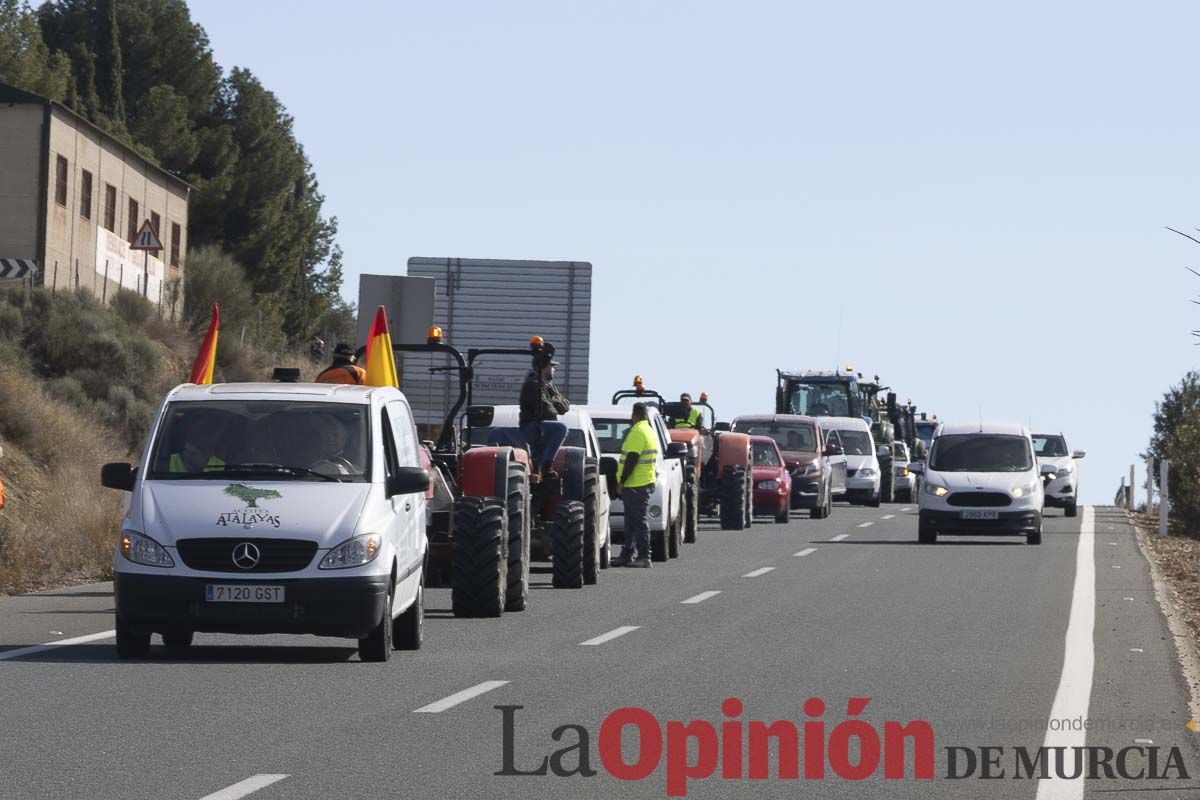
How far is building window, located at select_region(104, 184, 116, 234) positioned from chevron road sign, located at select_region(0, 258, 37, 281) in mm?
9762

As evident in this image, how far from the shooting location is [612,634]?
666 inches

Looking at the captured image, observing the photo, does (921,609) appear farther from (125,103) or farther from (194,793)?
(125,103)

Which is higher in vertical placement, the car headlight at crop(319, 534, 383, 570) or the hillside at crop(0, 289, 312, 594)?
the hillside at crop(0, 289, 312, 594)

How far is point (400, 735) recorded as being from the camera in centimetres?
1108

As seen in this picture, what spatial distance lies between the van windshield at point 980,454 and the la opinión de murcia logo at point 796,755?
935 inches

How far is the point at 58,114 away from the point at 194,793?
50.0m

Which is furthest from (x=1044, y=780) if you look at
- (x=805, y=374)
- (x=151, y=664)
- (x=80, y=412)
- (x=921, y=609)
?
(x=805, y=374)

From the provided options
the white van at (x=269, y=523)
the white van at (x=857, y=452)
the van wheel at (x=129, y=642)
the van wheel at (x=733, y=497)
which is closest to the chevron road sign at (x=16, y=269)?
the white van at (x=857, y=452)

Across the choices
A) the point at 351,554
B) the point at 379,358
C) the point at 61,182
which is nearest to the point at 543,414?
the point at 379,358

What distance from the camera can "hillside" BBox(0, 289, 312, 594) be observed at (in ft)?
77.4

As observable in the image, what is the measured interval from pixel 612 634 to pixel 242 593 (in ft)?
11.9

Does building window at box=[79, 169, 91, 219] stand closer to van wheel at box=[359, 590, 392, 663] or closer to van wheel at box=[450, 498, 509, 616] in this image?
van wheel at box=[450, 498, 509, 616]

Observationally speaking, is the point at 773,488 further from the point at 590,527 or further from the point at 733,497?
the point at 590,527

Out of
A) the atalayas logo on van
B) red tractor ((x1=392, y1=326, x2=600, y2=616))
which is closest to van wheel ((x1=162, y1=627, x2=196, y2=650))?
the atalayas logo on van
